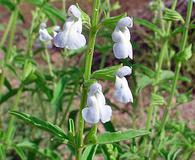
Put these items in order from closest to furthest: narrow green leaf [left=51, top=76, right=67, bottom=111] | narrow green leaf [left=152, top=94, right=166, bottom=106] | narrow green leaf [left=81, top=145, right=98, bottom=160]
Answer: narrow green leaf [left=81, top=145, right=98, bottom=160] → narrow green leaf [left=152, top=94, right=166, bottom=106] → narrow green leaf [left=51, top=76, right=67, bottom=111]

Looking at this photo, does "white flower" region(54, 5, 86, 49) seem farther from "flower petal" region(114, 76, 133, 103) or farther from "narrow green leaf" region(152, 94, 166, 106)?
"narrow green leaf" region(152, 94, 166, 106)

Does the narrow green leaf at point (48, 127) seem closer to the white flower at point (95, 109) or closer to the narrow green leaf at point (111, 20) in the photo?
the white flower at point (95, 109)

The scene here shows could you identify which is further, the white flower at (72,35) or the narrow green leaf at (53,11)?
the narrow green leaf at (53,11)

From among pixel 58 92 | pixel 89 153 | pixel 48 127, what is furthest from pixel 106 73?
pixel 58 92

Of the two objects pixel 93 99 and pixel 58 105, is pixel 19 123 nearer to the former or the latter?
pixel 58 105

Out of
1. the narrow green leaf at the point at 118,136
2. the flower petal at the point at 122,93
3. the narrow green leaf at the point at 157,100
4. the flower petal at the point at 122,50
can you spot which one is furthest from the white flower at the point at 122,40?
the narrow green leaf at the point at 157,100

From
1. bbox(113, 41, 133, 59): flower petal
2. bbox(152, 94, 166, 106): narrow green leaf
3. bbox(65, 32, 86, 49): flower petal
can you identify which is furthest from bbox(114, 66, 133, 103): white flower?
bbox(152, 94, 166, 106): narrow green leaf
